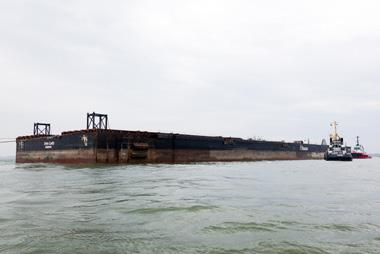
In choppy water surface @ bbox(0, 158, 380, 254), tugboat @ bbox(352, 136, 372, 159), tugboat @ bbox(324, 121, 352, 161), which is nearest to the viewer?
choppy water surface @ bbox(0, 158, 380, 254)

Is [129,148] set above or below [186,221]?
above

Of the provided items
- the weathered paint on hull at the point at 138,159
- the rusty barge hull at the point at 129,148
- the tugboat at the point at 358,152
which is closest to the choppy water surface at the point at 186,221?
the weathered paint on hull at the point at 138,159


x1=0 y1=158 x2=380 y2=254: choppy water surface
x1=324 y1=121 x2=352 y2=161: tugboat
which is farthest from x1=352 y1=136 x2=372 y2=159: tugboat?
x1=0 y1=158 x2=380 y2=254: choppy water surface

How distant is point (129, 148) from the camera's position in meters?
36.5

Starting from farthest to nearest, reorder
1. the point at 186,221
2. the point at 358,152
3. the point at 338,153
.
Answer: the point at 358,152, the point at 338,153, the point at 186,221

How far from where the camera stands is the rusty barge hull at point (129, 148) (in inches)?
1391

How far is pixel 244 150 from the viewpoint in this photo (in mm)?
52375

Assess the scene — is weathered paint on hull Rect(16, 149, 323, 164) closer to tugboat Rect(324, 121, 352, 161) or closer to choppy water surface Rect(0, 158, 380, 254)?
tugboat Rect(324, 121, 352, 161)

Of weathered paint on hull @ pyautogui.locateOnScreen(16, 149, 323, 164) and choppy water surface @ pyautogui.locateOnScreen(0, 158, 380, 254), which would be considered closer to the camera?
choppy water surface @ pyautogui.locateOnScreen(0, 158, 380, 254)

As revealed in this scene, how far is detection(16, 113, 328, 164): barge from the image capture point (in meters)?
35.4

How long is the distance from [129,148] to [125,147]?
0.43 m

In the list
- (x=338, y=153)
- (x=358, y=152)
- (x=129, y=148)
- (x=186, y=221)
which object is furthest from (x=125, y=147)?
(x=358, y=152)

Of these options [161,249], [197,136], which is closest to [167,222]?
[161,249]

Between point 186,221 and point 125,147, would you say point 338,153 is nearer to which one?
point 125,147
